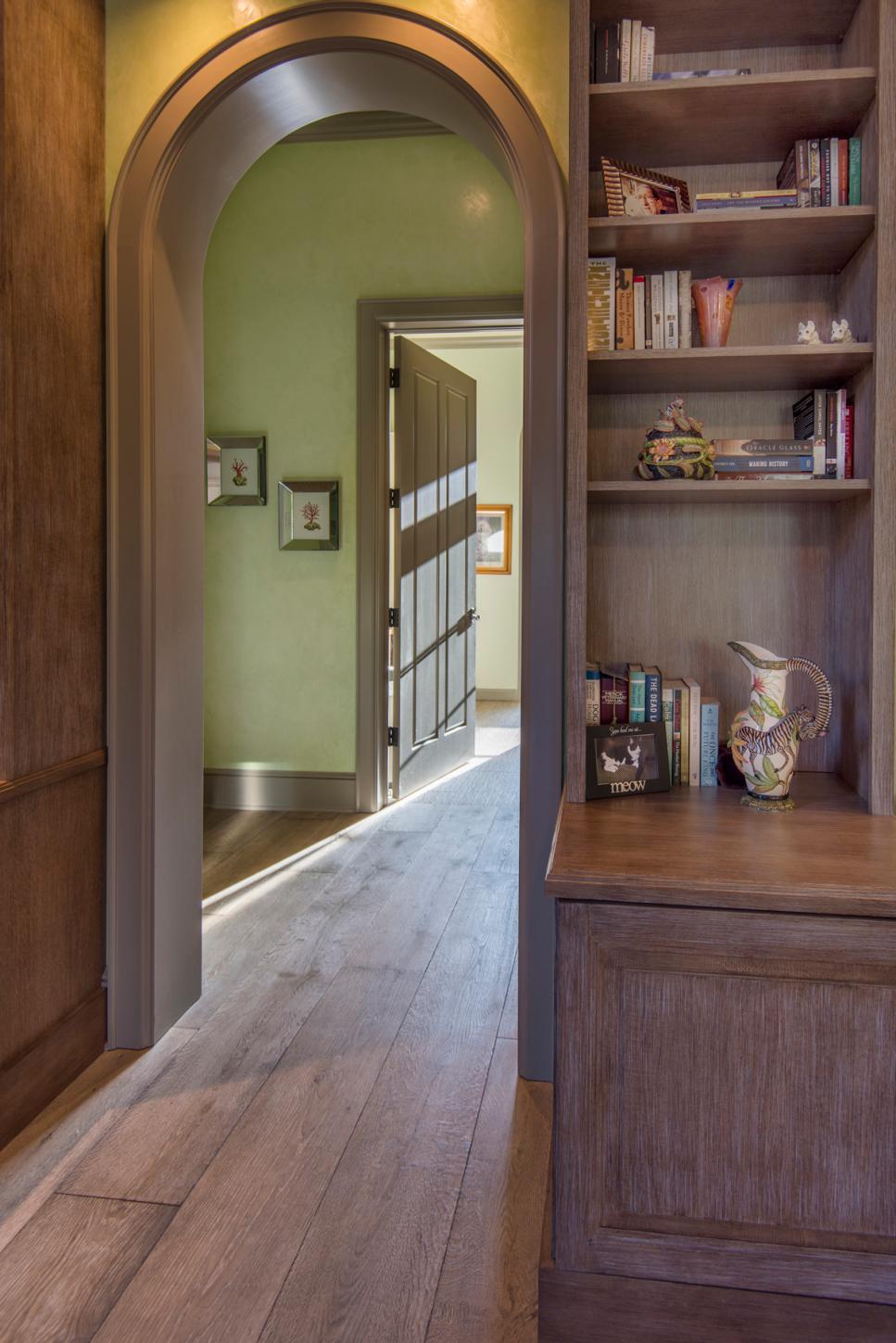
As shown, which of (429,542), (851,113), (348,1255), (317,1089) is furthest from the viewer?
(429,542)

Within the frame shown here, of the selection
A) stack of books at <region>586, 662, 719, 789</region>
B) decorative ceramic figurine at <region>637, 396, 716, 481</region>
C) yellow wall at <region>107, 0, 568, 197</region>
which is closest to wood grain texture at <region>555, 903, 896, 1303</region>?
stack of books at <region>586, 662, 719, 789</region>

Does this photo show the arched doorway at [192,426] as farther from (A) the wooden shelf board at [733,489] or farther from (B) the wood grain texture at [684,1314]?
(B) the wood grain texture at [684,1314]

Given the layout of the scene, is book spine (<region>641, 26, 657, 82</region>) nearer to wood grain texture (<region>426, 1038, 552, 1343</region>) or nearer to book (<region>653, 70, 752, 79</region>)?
book (<region>653, 70, 752, 79</region>)

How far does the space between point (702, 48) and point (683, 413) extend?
2.66 feet

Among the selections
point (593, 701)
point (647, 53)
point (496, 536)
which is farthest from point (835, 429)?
point (496, 536)

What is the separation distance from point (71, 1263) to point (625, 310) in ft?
6.84

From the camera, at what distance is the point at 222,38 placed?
93.6 inches

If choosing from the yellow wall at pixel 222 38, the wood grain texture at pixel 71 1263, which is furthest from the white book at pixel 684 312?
the wood grain texture at pixel 71 1263

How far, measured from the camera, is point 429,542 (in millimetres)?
5488

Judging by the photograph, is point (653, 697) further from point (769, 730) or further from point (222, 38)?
point (222, 38)

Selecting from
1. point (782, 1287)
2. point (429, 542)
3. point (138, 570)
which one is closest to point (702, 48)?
point (138, 570)

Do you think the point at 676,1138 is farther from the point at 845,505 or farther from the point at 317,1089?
the point at 845,505

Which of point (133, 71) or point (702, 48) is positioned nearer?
point (702, 48)

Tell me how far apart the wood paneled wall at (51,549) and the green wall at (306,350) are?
99.6 inches
